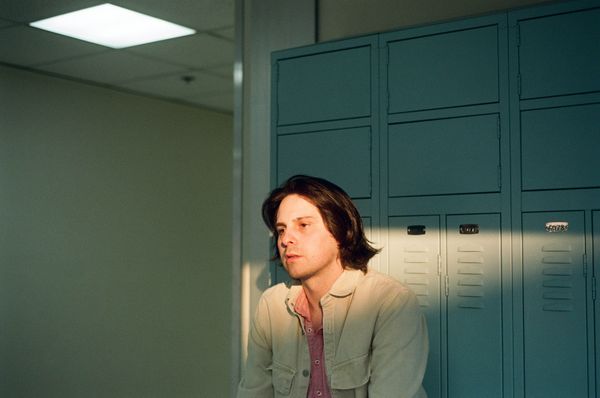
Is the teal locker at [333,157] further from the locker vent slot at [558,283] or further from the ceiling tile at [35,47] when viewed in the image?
the ceiling tile at [35,47]

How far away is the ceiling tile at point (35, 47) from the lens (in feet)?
16.5

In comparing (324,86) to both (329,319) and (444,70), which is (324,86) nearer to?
(444,70)

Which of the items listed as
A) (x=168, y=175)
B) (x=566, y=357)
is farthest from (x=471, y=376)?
(x=168, y=175)

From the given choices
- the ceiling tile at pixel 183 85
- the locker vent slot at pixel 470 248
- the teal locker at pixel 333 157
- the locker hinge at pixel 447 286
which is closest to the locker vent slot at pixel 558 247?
the locker vent slot at pixel 470 248

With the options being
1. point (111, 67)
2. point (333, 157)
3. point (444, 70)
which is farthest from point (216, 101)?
point (444, 70)

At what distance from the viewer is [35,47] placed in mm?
5301

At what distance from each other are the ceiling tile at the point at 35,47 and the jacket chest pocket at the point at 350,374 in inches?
Answer: 138

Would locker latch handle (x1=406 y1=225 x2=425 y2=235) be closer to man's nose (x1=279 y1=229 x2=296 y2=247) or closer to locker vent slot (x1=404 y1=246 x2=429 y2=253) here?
locker vent slot (x1=404 y1=246 x2=429 y2=253)

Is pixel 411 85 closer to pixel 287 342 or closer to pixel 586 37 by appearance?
pixel 586 37

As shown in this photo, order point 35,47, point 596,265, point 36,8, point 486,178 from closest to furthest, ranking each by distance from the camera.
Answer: point 596,265 < point 486,178 < point 36,8 < point 35,47

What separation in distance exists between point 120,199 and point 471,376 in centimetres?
413

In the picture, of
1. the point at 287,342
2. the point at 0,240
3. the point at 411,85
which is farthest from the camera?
the point at 0,240

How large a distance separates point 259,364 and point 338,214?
0.49 metres

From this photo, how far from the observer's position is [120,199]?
6508mm
